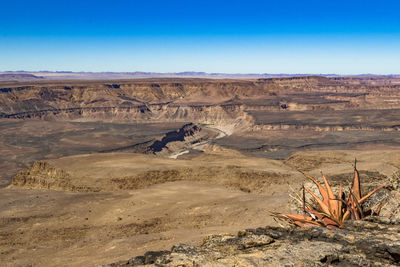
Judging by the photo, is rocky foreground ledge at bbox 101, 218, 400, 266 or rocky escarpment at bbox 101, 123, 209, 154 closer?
rocky foreground ledge at bbox 101, 218, 400, 266

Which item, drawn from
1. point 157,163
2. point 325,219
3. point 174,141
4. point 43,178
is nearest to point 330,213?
point 325,219

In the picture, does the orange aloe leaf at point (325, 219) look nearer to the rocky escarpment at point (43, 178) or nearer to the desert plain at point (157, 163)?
the desert plain at point (157, 163)

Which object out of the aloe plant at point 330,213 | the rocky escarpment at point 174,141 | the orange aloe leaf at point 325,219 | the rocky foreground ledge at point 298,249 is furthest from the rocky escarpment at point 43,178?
the rocky escarpment at point 174,141

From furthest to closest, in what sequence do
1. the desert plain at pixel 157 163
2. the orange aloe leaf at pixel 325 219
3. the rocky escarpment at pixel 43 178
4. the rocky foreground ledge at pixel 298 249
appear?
the rocky escarpment at pixel 43 178, the desert plain at pixel 157 163, the orange aloe leaf at pixel 325 219, the rocky foreground ledge at pixel 298 249

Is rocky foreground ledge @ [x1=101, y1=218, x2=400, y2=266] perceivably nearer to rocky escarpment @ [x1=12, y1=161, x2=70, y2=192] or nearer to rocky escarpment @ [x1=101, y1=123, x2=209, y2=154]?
rocky escarpment @ [x1=12, y1=161, x2=70, y2=192]

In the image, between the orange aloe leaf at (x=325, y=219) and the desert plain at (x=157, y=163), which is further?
the desert plain at (x=157, y=163)

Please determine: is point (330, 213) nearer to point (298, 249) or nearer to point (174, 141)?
point (298, 249)

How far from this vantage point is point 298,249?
517 centimetres

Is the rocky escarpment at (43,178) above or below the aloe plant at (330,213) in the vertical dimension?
below

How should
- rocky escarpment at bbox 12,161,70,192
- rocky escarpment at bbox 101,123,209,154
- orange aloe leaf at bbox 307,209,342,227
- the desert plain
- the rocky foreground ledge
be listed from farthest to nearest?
rocky escarpment at bbox 101,123,209,154 < rocky escarpment at bbox 12,161,70,192 < the desert plain < orange aloe leaf at bbox 307,209,342,227 < the rocky foreground ledge

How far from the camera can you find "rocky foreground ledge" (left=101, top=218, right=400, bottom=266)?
486cm

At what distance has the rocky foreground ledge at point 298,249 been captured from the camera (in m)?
4.86

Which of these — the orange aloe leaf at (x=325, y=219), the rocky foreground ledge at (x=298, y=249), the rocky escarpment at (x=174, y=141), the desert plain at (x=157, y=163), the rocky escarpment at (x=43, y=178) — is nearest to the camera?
the rocky foreground ledge at (x=298, y=249)

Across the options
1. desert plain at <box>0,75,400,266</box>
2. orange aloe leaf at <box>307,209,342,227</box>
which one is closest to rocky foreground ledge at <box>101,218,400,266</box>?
orange aloe leaf at <box>307,209,342,227</box>
